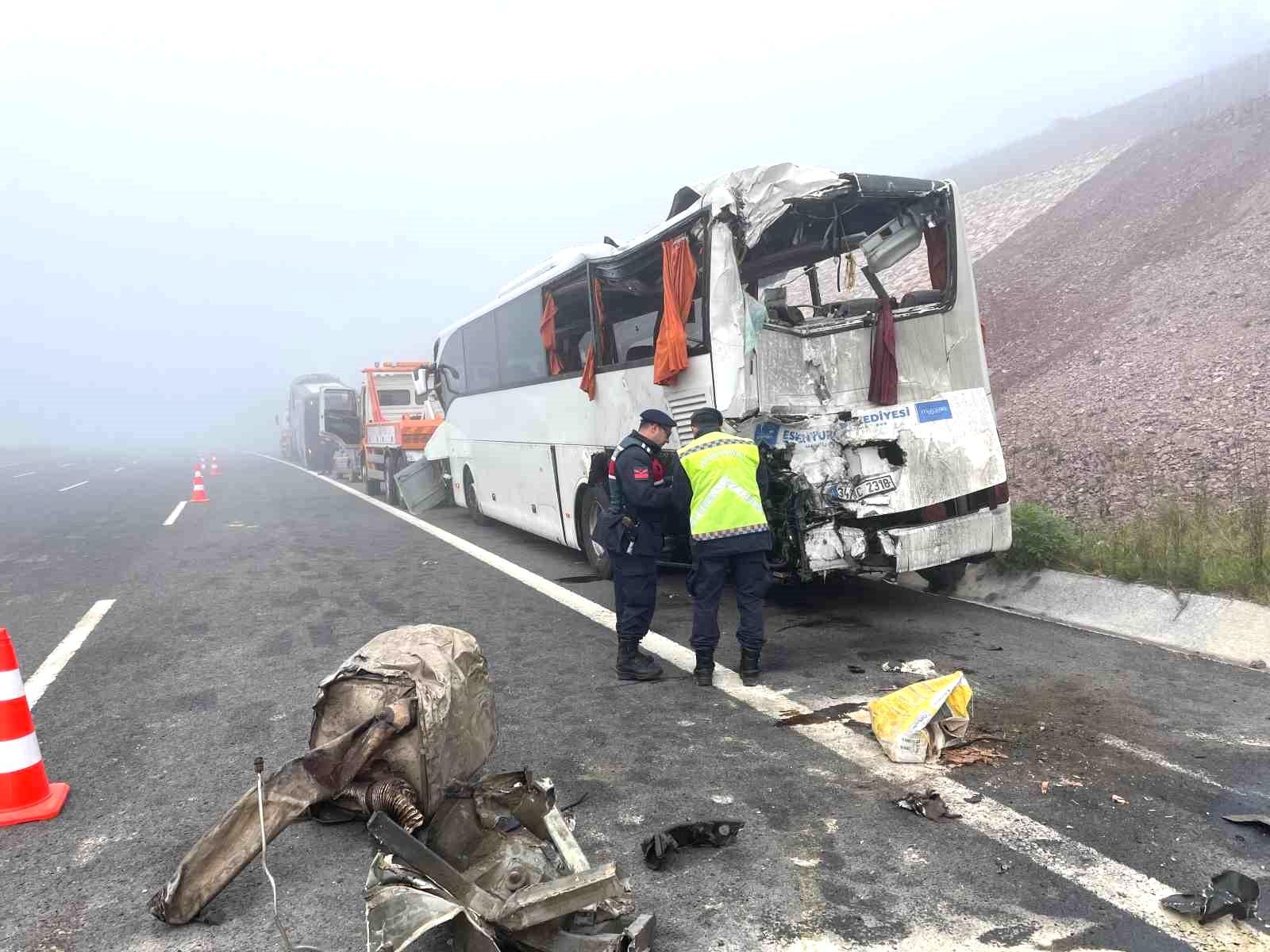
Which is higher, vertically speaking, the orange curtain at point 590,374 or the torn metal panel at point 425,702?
the orange curtain at point 590,374

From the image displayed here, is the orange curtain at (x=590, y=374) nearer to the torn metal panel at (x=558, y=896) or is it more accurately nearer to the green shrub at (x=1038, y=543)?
the green shrub at (x=1038, y=543)

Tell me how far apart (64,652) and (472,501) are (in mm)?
7104

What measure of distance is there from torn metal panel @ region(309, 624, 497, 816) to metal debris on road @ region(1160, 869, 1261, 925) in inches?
97.2

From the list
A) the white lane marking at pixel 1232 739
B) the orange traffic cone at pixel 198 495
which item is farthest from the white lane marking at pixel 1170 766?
the orange traffic cone at pixel 198 495

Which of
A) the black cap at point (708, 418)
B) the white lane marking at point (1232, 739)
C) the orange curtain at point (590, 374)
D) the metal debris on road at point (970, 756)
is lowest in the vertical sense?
the white lane marking at point (1232, 739)

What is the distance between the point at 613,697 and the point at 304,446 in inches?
1203

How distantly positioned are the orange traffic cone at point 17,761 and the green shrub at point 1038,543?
21.2 feet

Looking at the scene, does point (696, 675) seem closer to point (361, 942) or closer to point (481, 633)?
point (481, 633)

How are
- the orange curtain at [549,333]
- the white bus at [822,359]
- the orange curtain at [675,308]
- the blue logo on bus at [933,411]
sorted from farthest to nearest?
1. the orange curtain at [549,333]
2. the orange curtain at [675,308]
3. the blue logo on bus at [933,411]
4. the white bus at [822,359]

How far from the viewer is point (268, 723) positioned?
15.8 ft

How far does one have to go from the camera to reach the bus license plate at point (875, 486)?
5895 millimetres

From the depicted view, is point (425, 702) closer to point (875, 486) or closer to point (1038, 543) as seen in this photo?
point (875, 486)

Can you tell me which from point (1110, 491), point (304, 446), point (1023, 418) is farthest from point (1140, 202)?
point (304, 446)

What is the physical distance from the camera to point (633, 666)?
5.48 m
